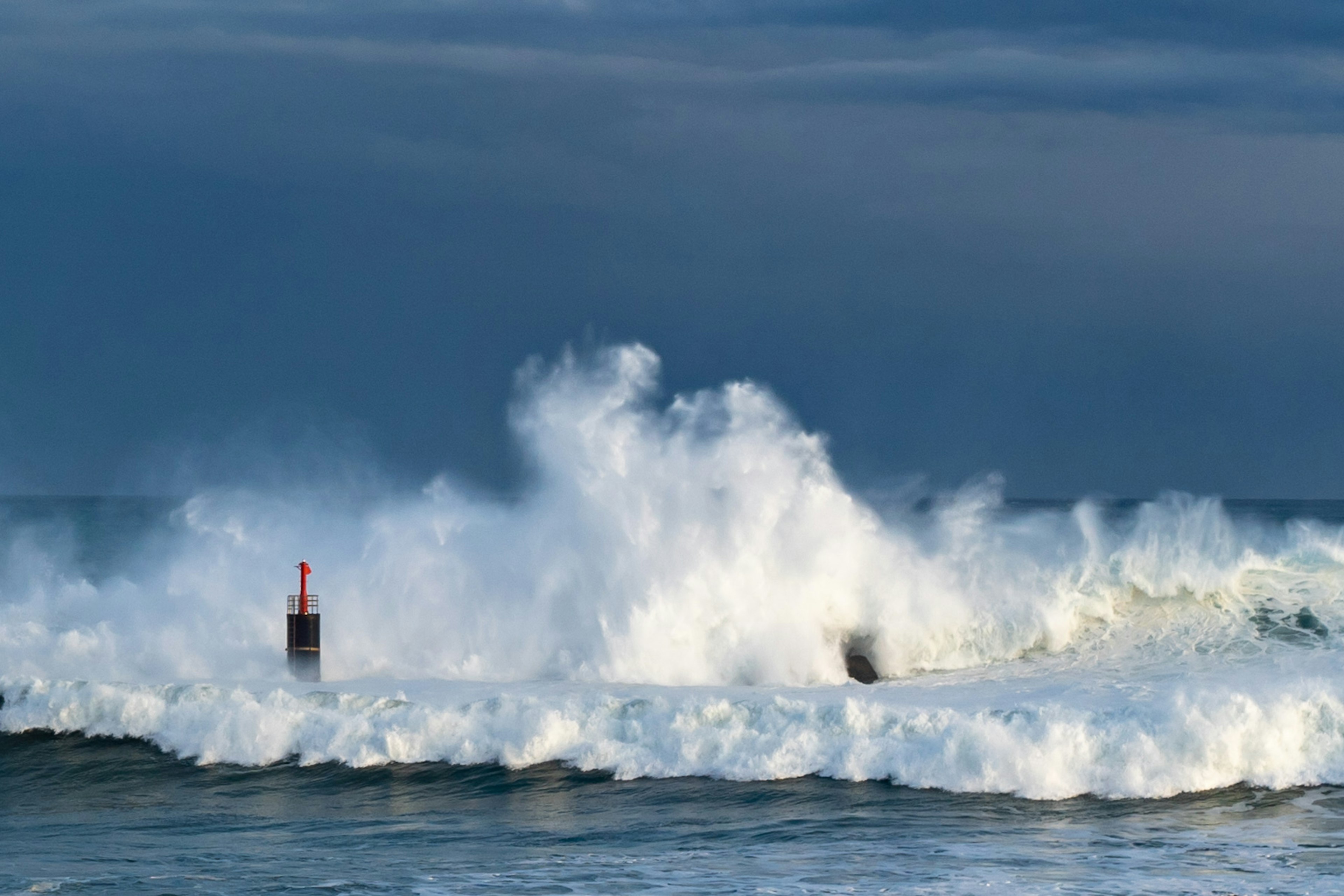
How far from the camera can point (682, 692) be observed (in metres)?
18.3

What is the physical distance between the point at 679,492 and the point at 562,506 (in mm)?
1893

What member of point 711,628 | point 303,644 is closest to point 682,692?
point 711,628

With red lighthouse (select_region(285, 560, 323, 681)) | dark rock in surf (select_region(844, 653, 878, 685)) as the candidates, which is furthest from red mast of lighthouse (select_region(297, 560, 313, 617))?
dark rock in surf (select_region(844, 653, 878, 685))

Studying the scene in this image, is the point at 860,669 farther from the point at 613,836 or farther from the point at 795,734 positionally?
the point at 613,836

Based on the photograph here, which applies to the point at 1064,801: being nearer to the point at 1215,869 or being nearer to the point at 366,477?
the point at 1215,869

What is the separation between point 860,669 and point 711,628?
2140 mm

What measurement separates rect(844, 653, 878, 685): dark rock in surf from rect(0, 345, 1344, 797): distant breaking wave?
131 mm

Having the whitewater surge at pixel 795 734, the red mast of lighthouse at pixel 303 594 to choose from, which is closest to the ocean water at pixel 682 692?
the whitewater surge at pixel 795 734

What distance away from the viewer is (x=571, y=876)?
11695mm

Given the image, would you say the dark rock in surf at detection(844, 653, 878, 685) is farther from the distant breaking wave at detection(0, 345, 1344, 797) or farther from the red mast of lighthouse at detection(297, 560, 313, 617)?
the red mast of lighthouse at detection(297, 560, 313, 617)

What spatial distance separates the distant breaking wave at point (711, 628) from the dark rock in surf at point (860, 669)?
131 mm

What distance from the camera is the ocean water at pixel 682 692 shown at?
12406mm

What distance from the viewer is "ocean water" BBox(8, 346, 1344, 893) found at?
40.7 feet

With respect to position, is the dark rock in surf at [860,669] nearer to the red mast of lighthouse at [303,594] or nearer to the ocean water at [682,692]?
the ocean water at [682,692]
